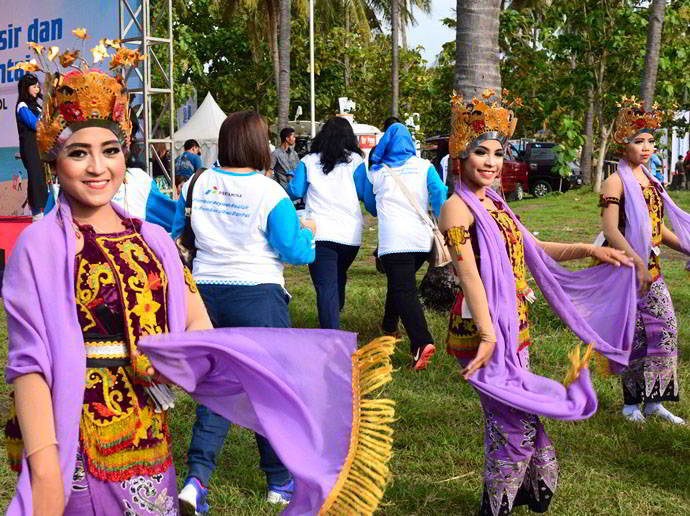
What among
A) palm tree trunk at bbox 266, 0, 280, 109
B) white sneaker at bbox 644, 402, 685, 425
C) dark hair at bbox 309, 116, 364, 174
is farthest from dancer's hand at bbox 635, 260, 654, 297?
palm tree trunk at bbox 266, 0, 280, 109

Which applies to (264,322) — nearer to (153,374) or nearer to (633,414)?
(153,374)

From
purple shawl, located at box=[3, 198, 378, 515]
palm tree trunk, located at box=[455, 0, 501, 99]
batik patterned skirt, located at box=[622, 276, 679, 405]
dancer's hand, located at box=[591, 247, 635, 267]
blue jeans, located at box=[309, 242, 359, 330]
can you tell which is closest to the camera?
purple shawl, located at box=[3, 198, 378, 515]

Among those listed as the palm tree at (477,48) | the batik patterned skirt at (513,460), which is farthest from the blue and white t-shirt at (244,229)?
the palm tree at (477,48)

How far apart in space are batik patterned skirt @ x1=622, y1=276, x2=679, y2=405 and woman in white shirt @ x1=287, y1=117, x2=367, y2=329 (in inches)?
93.9

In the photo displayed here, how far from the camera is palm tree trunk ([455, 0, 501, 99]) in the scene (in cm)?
795

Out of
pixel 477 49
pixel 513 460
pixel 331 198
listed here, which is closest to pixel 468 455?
pixel 513 460

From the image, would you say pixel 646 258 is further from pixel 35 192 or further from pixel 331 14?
pixel 331 14

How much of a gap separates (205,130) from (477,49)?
65.2 ft

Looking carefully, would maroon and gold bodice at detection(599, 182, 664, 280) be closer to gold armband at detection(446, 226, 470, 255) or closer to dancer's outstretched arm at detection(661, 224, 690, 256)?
dancer's outstretched arm at detection(661, 224, 690, 256)

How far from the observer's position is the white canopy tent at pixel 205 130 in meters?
26.8

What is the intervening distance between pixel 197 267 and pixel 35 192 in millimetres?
7271

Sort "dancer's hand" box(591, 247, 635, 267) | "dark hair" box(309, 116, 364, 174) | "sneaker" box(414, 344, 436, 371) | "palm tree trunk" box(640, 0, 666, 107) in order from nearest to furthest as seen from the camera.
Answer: "dancer's hand" box(591, 247, 635, 267) → "sneaker" box(414, 344, 436, 371) → "dark hair" box(309, 116, 364, 174) → "palm tree trunk" box(640, 0, 666, 107)

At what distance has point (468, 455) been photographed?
16.3 ft

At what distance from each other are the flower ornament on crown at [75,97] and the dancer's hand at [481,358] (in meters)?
1.71
